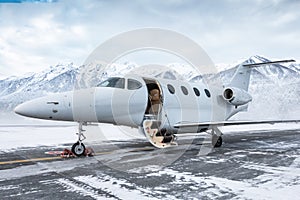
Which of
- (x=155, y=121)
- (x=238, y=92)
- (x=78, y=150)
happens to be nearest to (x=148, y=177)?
(x=78, y=150)

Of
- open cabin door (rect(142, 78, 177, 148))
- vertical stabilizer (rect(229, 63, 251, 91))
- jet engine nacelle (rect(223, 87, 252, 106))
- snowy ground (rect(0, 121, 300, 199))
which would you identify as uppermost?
vertical stabilizer (rect(229, 63, 251, 91))

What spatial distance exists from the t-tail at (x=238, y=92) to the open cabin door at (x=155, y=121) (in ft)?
12.5

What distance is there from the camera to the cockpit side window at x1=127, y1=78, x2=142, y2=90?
976cm

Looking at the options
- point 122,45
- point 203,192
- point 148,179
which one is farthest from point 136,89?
point 203,192

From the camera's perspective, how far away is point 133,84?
9898 mm

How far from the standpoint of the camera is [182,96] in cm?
1169

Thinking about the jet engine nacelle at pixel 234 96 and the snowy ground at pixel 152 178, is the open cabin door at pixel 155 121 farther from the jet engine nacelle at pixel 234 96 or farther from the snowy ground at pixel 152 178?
the jet engine nacelle at pixel 234 96

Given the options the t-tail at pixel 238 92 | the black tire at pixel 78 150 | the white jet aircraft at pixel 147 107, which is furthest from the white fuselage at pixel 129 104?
the black tire at pixel 78 150

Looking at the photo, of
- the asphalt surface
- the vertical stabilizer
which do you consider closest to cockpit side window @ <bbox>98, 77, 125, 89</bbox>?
the asphalt surface

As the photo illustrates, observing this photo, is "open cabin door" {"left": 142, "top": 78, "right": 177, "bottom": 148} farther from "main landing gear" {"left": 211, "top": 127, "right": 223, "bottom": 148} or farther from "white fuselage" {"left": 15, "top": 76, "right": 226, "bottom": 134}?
"main landing gear" {"left": 211, "top": 127, "right": 223, "bottom": 148}

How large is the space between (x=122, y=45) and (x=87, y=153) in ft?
12.7

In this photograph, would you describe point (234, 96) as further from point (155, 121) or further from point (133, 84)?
point (133, 84)

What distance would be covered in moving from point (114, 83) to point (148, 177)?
4328 millimetres

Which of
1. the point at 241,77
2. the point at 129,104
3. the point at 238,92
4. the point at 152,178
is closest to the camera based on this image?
the point at 152,178
